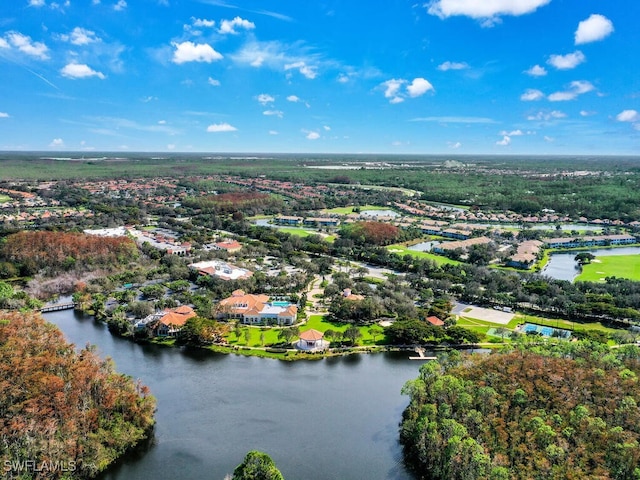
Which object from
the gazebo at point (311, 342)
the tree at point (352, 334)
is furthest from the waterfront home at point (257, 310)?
the tree at point (352, 334)

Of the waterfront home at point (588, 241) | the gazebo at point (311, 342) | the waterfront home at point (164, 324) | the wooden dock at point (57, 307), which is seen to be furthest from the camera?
the waterfront home at point (588, 241)

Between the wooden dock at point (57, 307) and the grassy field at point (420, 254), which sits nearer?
the wooden dock at point (57, 307)

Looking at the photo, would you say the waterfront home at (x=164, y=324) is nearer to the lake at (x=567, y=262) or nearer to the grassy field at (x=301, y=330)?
the grassy field at (x=301, y=330)

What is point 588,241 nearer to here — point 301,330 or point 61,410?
point 301,330

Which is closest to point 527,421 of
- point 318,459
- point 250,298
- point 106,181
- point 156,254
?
point 318,459

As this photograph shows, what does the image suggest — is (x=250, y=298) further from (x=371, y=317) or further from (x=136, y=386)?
(x=136, y=386)

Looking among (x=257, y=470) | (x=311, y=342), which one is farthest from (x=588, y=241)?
(x=257, y=470)
